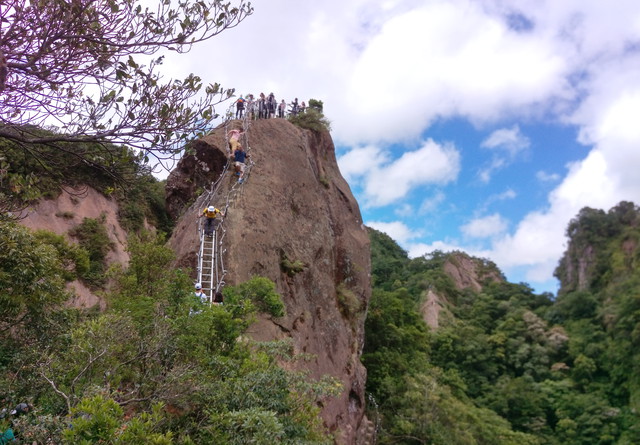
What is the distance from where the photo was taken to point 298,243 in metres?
12.1

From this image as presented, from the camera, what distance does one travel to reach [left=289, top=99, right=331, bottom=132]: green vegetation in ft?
57.1

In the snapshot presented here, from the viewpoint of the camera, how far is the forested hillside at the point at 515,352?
61.0 feet

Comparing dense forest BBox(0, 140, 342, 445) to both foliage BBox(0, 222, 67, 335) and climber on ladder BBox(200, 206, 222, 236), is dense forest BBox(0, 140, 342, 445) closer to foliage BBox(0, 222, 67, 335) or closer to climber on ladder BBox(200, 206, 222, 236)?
foliage BBox(0, 222, 67, 335)

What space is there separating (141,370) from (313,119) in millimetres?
13289

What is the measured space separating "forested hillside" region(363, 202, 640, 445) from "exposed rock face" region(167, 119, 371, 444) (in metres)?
4.08

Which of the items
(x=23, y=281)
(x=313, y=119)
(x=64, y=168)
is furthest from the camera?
(x=313, y=119)

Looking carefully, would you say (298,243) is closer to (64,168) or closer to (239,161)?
(239,161)

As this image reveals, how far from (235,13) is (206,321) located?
353 cm

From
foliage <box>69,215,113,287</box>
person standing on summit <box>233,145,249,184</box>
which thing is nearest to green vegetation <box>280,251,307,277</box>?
person standing on summit <box>233,145,249,184</box>

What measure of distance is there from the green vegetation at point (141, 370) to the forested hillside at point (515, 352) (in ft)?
41.3

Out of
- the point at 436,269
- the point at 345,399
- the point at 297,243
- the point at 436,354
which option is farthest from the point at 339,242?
the point at 436,269

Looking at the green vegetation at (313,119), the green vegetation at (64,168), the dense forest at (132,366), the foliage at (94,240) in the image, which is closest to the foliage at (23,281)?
the dense forest at (132,366)

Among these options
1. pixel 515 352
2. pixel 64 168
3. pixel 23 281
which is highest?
pixel 64 168

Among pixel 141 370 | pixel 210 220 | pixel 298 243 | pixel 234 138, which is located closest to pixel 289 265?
pixel 298 243
